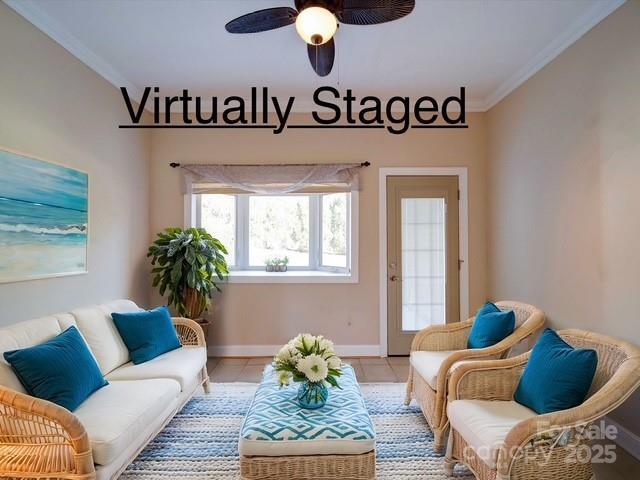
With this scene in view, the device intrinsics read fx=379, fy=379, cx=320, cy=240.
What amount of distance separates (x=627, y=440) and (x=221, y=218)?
166 inches

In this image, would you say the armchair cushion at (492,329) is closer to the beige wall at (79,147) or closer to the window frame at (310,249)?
the window frame at (310,249)

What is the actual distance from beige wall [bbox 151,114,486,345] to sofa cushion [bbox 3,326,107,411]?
2.25m

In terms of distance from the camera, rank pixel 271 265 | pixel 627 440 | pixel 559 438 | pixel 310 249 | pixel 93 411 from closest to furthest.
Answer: pixel 559 438 < pixel 93 411 < pixel 627 440 < pixel 271 265 < pixel 310 249

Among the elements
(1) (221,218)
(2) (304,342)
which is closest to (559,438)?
(2) (304,342)

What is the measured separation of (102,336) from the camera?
2.73 metres

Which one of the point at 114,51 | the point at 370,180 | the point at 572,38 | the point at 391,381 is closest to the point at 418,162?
the point at 370,180

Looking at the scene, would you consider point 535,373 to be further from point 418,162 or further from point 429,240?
point 418,162

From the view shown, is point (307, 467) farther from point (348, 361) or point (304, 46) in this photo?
point (304, 46)

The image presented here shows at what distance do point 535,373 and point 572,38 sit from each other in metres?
2.49

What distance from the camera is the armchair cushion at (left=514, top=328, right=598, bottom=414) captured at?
191 centimetres

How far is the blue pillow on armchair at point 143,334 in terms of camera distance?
9.48 feet

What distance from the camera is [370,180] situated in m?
4.40

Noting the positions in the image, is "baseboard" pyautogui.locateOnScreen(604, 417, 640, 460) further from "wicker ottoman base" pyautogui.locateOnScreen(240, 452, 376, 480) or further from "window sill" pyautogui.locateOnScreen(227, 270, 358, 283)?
"window sill" pyautogui.locateOnScreen(227, 270, 358, 283)

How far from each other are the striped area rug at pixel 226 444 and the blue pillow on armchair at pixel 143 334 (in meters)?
0.53
